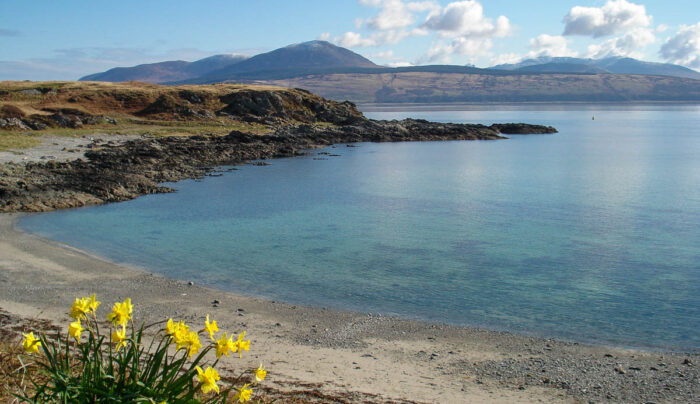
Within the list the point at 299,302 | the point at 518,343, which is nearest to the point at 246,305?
the point at 299,302

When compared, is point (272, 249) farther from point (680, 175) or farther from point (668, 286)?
point (680, 175)

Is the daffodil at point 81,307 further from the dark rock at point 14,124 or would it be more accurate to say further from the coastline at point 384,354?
the dark rock at point 14,124

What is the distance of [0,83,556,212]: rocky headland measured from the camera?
2644cm

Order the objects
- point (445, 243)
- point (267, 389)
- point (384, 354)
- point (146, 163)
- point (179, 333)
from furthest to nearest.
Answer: point (146, 163) → point (445, 243) → point (384, 354) → point (267, 389) → point (179, 333)

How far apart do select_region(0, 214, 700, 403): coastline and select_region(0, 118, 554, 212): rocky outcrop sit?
11317 mm

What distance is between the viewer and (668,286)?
47.8 ft

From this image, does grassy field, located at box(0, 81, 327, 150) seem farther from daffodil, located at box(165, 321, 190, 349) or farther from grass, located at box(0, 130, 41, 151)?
daffodil, located at box(165, 321, 190, 349)

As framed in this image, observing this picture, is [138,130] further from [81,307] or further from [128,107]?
[81,307]

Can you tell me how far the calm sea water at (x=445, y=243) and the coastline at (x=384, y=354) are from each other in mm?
963

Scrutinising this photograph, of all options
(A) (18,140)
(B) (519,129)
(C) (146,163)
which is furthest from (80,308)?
(B) (519,129)

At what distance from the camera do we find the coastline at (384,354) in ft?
27.8

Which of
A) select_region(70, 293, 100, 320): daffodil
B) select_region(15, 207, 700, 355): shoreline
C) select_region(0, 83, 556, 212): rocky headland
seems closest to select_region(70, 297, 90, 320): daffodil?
select_region(70, 293, 100, 320): daffodil

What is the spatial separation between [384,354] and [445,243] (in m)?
9.39

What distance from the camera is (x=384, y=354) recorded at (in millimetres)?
9953
